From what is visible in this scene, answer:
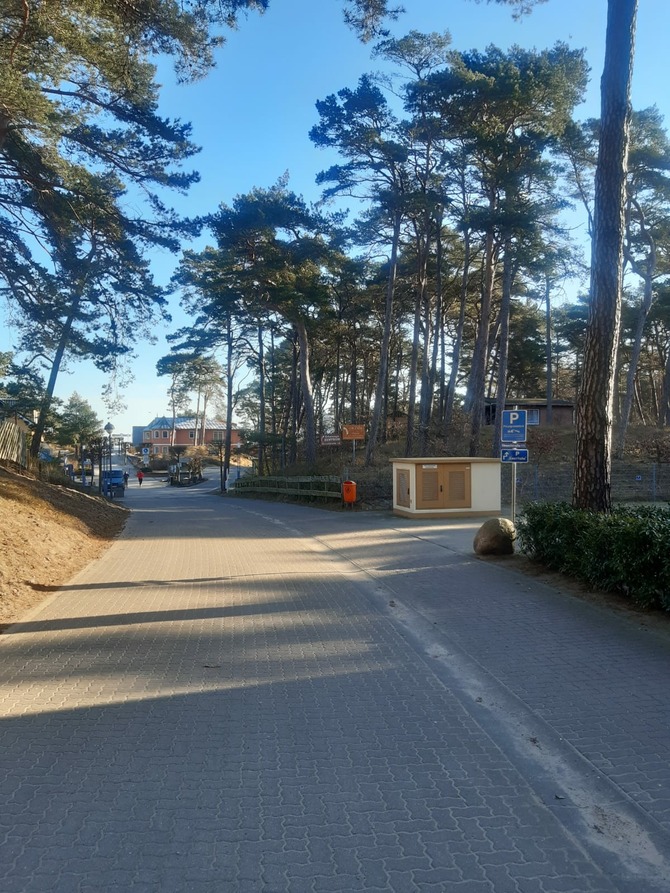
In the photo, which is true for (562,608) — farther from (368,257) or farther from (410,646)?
(368,257)

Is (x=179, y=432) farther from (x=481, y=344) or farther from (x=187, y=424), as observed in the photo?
(x=481, y=344)

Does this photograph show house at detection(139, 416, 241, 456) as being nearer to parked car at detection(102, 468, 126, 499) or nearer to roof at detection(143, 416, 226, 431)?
roof at detection(143, 416, 226, 431)

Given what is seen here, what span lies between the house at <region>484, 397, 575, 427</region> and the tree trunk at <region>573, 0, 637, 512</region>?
3402cm

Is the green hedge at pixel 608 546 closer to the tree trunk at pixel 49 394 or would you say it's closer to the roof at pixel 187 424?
the tree trunk at pixel 49 394

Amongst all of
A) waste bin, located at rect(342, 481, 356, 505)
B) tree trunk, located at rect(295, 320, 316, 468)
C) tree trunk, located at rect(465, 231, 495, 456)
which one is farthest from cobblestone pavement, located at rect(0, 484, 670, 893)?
tree trunk, located at rect(295, 320, 316, 468)

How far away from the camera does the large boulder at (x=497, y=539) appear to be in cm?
1171

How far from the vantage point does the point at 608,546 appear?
8.26m

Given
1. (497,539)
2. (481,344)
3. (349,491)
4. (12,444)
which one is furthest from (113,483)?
(497,539)

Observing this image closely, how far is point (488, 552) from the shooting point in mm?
11875

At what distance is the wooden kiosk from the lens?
63.5 ft

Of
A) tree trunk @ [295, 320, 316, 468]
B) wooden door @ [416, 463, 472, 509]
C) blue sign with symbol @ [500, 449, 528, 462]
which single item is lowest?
wooden door @ [416, 463, 472, 509]

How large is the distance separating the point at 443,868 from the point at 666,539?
16.3 feet

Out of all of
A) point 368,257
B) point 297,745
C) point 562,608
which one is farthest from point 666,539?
point 368,257

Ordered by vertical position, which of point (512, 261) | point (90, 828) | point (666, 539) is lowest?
point (90, 828)
